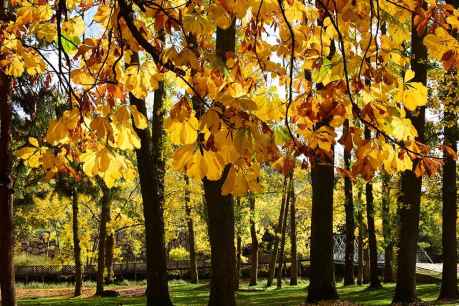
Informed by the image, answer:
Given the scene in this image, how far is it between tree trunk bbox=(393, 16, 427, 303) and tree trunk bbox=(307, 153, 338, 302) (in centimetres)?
210

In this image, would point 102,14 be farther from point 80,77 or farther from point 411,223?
point 411,223

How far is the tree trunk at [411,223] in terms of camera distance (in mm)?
11430

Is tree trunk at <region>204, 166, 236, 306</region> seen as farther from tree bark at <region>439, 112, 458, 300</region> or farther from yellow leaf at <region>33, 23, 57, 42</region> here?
tree bark at <region>439, 112, 458, 300</region>

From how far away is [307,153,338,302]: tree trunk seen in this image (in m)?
10.1

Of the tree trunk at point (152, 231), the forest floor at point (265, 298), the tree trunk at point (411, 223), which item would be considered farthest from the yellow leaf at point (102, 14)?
the tree trunk at point (411, 223)

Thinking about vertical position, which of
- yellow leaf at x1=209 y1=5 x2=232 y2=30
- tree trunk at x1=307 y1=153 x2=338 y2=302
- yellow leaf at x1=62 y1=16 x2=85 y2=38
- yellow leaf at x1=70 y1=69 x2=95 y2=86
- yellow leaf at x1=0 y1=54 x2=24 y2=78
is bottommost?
tree trunk at x1=307 y1=153 x2=338 y2=302

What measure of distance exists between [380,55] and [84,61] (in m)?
1.30

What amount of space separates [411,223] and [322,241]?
9.06ft

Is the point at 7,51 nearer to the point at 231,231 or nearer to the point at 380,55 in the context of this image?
the point at 380,55

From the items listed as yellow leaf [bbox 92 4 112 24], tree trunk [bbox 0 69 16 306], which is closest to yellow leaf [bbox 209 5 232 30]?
yellow leaf [bbox 92 4 112 24]

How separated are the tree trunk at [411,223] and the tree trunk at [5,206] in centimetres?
897

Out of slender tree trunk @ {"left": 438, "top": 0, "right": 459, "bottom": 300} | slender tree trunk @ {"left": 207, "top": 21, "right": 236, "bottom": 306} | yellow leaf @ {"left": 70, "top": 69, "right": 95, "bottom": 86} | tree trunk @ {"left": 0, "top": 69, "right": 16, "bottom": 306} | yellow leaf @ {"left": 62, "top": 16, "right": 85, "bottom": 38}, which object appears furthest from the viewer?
slender tree trunk @ {"left": 438, "top": 0, "right": 459, "bottom": 300}

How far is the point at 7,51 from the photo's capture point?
9.41 feet

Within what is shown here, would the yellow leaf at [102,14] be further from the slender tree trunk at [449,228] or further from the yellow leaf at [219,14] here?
the slender tree trunk at [449,228]
